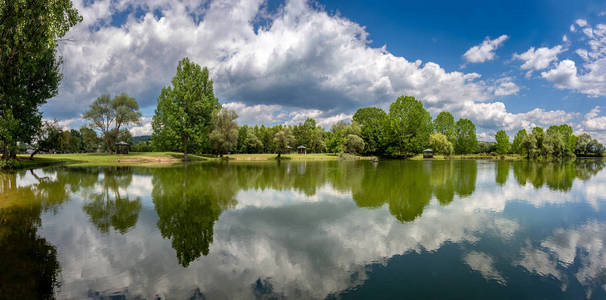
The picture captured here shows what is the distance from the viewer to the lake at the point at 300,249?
4.27 meters

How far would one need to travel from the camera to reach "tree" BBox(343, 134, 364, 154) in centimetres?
6644

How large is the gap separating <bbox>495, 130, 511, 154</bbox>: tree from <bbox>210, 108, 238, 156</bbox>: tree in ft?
285

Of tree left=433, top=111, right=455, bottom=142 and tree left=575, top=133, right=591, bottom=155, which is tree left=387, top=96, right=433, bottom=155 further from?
tree left=575, top=133, right=591, bottom=155

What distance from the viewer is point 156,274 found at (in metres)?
4.74

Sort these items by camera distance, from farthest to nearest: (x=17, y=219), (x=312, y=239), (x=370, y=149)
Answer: (x=370, y=149) < (x=17, y=219) < (x=312, y=239)

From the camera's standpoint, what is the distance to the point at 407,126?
6538 cm

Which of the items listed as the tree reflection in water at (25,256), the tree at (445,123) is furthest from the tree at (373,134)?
the tree reflection in water at (25,256)

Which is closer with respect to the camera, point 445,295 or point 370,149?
point 445,295

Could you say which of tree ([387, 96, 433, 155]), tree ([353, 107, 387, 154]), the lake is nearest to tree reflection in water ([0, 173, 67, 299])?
the lake

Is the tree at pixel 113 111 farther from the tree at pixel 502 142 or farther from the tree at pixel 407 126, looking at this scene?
the tree at pixel 502 142

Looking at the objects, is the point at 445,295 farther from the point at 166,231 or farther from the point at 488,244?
the point at 166,231

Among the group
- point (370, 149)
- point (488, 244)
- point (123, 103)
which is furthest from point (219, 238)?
point (370, 149)

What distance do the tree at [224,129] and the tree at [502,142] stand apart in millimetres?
86732

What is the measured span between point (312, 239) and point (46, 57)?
123ft
